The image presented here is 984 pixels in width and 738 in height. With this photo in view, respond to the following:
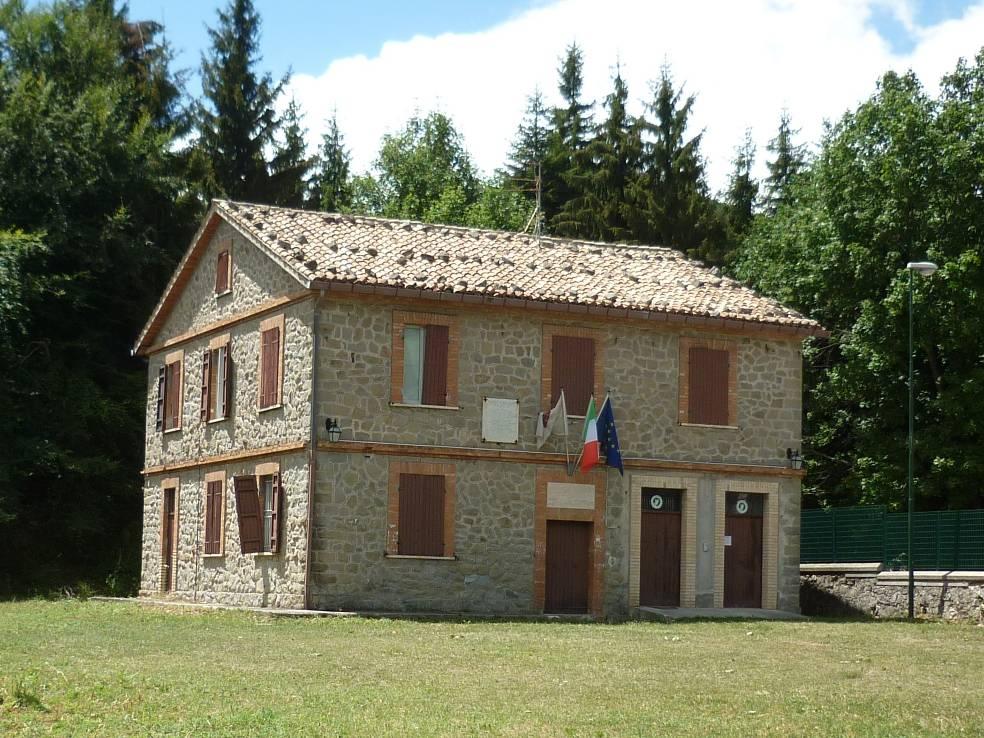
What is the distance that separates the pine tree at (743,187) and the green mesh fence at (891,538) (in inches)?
1024

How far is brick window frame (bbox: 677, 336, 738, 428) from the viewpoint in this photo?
3075cm

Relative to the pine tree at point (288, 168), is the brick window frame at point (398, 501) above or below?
below

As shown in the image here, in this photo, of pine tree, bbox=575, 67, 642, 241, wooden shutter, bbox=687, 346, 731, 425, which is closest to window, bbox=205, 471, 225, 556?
wooden shutter, bbox=687, 346, 731, 425

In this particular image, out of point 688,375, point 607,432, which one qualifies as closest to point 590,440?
point 607,432

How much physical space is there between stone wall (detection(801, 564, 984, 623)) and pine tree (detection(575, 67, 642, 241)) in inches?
954

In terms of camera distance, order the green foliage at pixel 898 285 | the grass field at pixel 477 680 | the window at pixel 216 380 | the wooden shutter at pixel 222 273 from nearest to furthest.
→ the grass field at pixel 477 680 → the window at pixel 216 380 → the wooden shutter at pixel 222 273 → the green foliage at pixel 898 285

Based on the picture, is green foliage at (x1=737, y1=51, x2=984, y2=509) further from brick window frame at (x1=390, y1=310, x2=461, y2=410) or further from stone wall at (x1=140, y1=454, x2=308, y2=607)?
stone wall at (x1=140, y1=454, x2=308, y2=607)

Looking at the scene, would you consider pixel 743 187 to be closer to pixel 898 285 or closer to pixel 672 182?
pixel 672 182

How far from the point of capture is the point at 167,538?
35469 mm

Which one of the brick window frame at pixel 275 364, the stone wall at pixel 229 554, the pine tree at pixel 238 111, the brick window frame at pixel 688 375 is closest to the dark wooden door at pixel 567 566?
the brick window frame at pixel 688 375

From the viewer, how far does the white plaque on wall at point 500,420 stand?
29.2 m

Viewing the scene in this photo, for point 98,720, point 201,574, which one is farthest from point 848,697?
point 201,574

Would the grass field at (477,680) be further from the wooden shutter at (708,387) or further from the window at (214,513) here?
the window at (214,513)

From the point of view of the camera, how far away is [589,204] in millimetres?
57656
